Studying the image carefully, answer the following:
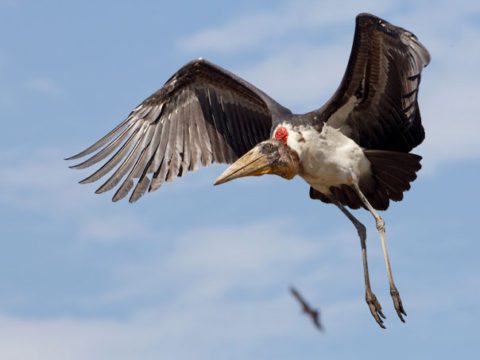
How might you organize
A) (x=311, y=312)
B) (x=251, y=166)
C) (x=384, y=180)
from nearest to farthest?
(x=311, y=312)
(x=251, y=166)
(x=384, y=180)

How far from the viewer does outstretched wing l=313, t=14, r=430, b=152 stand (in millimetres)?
13516

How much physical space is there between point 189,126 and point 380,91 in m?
3.39

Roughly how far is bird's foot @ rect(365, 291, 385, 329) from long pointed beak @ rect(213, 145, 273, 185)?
6.85 ft

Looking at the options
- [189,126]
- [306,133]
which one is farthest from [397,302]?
[189,126]

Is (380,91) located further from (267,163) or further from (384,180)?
(267,163)

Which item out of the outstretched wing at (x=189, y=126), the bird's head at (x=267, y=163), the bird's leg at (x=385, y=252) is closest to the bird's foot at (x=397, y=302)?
the bird's leg at (x=385, y=252)

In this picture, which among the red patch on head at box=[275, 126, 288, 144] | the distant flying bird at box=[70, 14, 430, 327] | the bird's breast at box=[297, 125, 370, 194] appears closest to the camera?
the distant flying bird at box=[70, 14, 430, 327]

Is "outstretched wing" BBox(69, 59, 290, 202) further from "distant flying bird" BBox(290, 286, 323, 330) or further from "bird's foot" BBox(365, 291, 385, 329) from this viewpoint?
"distant flying bird" BBox(290, 286, 323, 330)

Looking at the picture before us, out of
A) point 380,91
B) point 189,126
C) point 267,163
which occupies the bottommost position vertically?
point 267,163

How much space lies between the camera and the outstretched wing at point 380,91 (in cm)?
1352

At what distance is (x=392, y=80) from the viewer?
14.3 meters

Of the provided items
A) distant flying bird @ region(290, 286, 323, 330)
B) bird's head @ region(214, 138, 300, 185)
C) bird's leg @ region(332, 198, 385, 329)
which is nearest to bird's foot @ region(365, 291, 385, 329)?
bird's leg @ region(332, 198, 385, 329)

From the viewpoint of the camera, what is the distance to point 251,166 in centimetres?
1475

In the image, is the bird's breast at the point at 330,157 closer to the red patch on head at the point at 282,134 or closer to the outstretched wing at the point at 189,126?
the red patch on head at the point at 282,134
